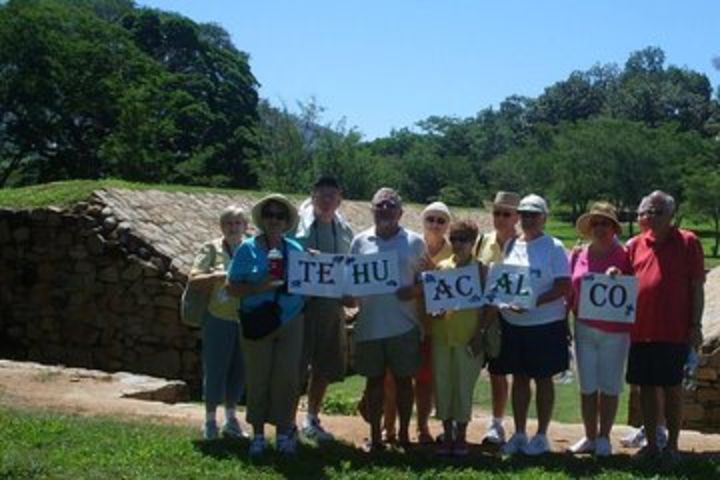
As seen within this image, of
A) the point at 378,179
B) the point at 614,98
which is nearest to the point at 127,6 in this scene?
the point at 378,179

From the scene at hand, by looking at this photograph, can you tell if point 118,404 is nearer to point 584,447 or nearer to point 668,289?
point 584,447

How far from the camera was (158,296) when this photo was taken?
44.6 ft

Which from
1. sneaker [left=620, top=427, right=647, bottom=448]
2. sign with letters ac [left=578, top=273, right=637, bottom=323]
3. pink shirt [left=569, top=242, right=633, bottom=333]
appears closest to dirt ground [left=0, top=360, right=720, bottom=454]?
sneaker [left=620, top=427, right=647, bottom=448]

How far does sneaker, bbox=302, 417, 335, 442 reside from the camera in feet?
24.1

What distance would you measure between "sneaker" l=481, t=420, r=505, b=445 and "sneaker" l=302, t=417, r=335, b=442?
3.81ft

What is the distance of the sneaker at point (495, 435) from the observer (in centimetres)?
733

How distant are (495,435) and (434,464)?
1021 mm

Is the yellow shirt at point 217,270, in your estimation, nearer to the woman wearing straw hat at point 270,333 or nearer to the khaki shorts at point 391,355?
the woman wearing straw hat at point 270,333

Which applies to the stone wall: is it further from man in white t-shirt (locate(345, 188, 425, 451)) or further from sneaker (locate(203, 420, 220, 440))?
man in white t-shirt (locate(345, 188, 425, 451))

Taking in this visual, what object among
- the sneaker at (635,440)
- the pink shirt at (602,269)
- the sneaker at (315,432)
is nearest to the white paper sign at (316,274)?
the sneaker at (315,432)

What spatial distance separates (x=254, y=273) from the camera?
6.48 metres

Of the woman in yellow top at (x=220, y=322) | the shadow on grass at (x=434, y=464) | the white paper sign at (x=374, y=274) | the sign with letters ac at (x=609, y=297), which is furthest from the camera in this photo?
the woman in yellow top at (x=220, y=322)

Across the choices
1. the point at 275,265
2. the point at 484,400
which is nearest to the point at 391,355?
the point at 275,265

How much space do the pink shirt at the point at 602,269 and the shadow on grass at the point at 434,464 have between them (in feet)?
3.02
